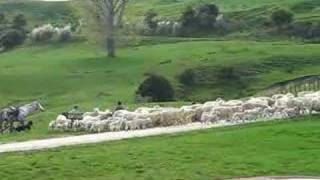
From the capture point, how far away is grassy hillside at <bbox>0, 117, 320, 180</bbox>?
22.8m

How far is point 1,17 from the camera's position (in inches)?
4451

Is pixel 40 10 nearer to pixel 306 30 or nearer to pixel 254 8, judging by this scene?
pixel 254 8

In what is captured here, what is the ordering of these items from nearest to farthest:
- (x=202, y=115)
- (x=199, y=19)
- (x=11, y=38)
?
(x=202, y=115) → (x=199, y=19) → (x=11, y=38)

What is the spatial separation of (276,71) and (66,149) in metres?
40.8

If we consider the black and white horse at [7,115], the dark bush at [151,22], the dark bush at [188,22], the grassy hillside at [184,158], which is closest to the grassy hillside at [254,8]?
the dark bush at [151,22]

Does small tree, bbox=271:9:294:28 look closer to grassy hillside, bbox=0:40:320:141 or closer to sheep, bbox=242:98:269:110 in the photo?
grassy hillside, bbox=0:40:320:141

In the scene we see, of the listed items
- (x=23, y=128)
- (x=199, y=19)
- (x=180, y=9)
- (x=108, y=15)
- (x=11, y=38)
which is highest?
(x=108, y=15)

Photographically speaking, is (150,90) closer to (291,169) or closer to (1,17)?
(291,169)

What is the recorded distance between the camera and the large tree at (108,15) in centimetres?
8275

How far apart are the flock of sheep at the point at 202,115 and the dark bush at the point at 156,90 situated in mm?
14406

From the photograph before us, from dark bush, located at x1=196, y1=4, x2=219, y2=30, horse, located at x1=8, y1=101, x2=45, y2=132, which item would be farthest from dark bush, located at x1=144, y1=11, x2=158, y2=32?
horse, located at x1=8, y1=101, x2=45, y2=132

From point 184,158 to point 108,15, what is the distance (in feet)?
198

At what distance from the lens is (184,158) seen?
24.7 metres

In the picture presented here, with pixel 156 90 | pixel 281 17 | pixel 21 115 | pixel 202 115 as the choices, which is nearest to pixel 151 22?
pixel 281 17
